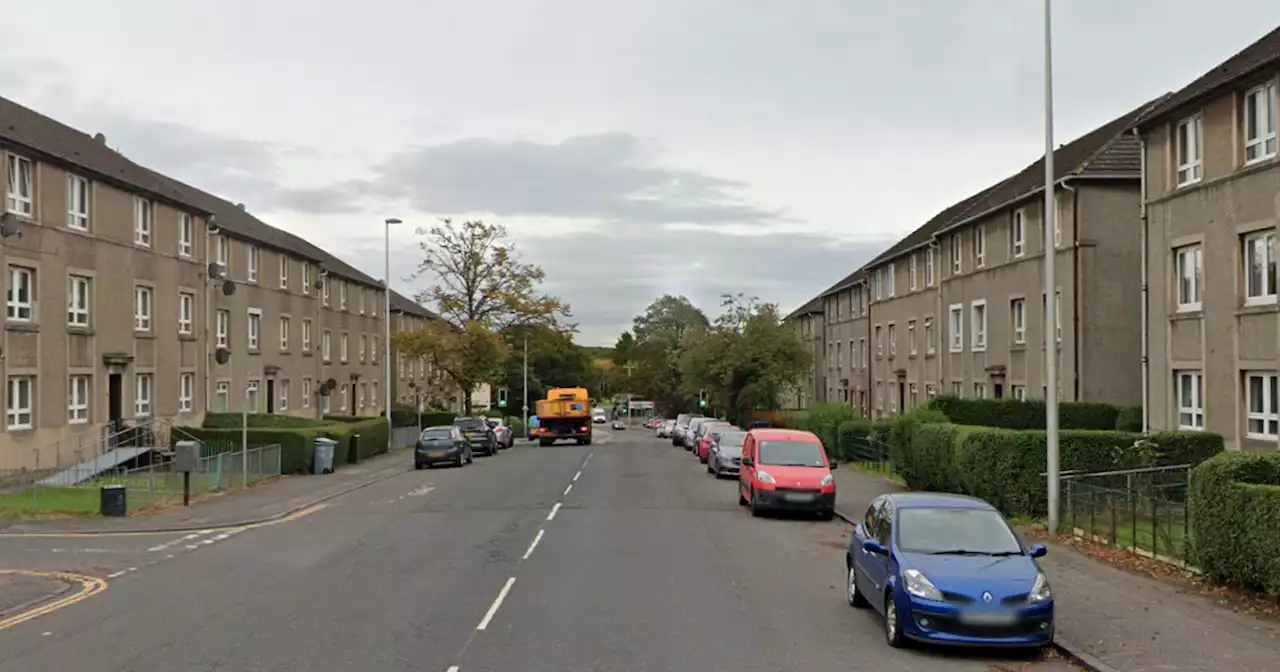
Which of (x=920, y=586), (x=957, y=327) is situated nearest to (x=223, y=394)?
(x=957, y=327)

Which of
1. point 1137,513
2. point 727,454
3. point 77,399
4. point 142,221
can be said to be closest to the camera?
point 1137,513

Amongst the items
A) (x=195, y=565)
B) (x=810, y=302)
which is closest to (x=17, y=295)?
(x=195, y=565)

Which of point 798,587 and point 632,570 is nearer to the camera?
point 798,587

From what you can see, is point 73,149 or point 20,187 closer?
point 20,187

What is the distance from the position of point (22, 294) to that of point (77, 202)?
3904mm

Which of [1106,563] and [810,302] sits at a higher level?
[810,302]

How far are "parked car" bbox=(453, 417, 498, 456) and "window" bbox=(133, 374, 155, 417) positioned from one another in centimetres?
1370

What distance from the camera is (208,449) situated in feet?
116

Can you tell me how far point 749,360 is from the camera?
210ft

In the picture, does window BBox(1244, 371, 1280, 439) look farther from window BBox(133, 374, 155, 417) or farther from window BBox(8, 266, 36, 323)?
window BBox(133, 374, 155, 417)

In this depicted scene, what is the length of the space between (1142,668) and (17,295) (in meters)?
28.7

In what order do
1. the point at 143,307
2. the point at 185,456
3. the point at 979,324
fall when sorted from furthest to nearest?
the point at 979,324 < the point at 143,307 < the point at 185,456

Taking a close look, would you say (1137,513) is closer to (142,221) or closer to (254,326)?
(142,221)

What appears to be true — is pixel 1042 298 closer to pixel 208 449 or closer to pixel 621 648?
pixel 208 449
